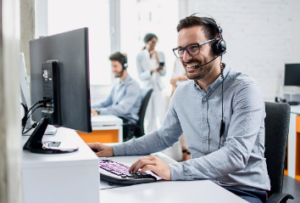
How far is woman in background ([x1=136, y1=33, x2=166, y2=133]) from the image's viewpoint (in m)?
4.11

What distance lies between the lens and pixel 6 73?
213mm

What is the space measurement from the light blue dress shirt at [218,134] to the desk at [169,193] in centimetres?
6

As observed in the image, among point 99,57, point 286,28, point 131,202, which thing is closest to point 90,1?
point 99,57

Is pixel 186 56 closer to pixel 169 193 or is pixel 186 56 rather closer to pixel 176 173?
pixel 176 173

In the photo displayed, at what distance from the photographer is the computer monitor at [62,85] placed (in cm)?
80

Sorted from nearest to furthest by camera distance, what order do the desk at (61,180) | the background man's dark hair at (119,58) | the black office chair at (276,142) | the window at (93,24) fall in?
the desk at (61,180) → the black office chair at (276,142) → the background man's dark hair at (119,58) → the window at (93,24)

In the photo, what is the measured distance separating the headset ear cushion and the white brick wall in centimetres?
367

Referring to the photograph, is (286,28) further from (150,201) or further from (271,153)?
(150,201)

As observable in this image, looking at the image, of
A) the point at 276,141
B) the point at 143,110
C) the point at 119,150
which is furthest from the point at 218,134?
the point at 143,110

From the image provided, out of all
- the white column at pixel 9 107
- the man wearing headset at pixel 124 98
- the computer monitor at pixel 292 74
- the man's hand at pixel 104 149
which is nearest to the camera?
the white column at pixel 9 107

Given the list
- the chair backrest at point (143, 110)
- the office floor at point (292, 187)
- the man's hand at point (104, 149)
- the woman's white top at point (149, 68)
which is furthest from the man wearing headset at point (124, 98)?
the man's hand at point (104, 149)

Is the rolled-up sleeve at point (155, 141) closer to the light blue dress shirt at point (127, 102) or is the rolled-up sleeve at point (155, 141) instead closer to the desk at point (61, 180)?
the desk at point (61, 180)

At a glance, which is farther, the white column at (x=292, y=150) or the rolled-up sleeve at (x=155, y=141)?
the white column at (x=292, y=150)

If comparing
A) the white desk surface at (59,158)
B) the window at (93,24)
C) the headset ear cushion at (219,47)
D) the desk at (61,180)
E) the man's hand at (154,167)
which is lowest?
the man's hand at (154,167)
